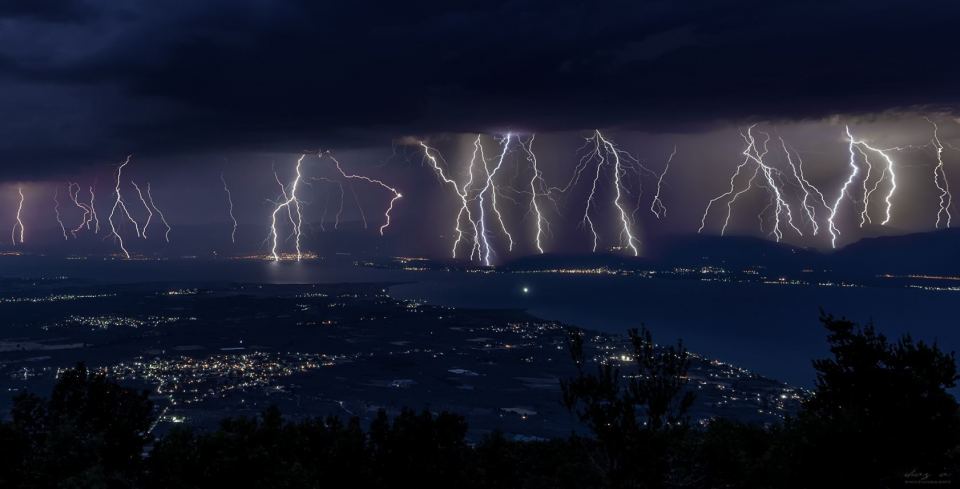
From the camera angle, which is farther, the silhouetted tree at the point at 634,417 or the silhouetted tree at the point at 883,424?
the silhouetted tree at the point at 883,424

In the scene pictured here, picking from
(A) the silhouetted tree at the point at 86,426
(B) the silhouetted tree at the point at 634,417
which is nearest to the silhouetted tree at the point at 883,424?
(B) the silhouetted tree at the point at 634,417

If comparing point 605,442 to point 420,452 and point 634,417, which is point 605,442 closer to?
point 634,417

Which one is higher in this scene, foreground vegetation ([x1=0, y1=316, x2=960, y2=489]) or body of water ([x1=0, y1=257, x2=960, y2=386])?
foreground vegetation ([x1=0, y1=316, x2=960, y2=489])

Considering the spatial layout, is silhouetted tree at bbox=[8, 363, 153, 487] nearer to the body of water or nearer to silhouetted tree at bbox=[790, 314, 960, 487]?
silhouetted tree at bbox=[790, 314, 960, 487]

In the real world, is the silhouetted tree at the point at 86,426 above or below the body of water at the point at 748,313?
above

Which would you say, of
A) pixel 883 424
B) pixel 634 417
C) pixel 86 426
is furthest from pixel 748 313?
pixel 634 417

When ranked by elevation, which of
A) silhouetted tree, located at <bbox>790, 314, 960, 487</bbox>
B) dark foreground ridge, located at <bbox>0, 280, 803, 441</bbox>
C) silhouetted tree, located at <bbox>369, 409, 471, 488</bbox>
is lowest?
dark foreground ridge, located at <bbox>0, 280, 803, 441</bbox>

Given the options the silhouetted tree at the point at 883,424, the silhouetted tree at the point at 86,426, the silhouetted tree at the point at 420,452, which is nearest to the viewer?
the silhouetted tree at the point at 883,424

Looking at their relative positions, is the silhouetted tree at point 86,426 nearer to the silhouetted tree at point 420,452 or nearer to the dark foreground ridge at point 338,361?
the silhouetted tree at point 420,452

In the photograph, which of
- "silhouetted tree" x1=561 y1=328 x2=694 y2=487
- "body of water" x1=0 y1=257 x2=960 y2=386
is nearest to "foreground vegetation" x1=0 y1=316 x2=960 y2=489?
"silhouetted tree" x1=561 y1=328 x2=694 y2=487
